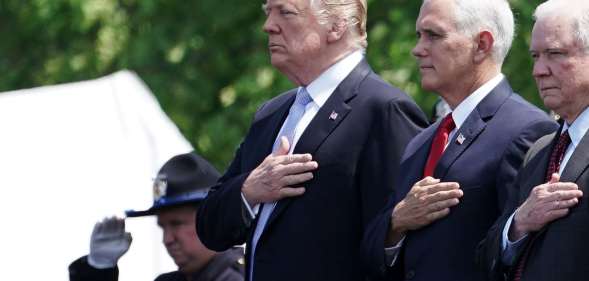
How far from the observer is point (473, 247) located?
6.14m

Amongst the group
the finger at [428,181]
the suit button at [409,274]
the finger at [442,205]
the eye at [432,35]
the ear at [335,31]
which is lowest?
the suit button at [409,274]

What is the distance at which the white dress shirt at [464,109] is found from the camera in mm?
6328

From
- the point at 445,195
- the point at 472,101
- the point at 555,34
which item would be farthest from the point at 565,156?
the point at 472,101

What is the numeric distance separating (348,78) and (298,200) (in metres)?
0.52

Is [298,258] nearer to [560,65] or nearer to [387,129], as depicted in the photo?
[387,129]

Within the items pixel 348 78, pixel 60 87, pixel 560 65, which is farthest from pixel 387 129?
pixel 60 87

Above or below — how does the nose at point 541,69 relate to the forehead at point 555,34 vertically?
below

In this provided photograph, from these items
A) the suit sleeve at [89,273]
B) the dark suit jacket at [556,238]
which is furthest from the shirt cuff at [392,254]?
the suit sleeve at [89,273]

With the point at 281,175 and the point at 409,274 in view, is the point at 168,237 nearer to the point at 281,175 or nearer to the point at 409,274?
the point at 281,175

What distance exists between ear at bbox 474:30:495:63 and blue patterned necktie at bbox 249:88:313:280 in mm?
758

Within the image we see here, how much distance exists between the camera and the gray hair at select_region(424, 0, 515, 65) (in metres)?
6.32

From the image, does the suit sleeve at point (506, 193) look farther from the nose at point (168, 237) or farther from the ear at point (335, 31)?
the nose at point (168, 237)

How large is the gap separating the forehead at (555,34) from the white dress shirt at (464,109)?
565mm

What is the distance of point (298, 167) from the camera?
21.4 feet
